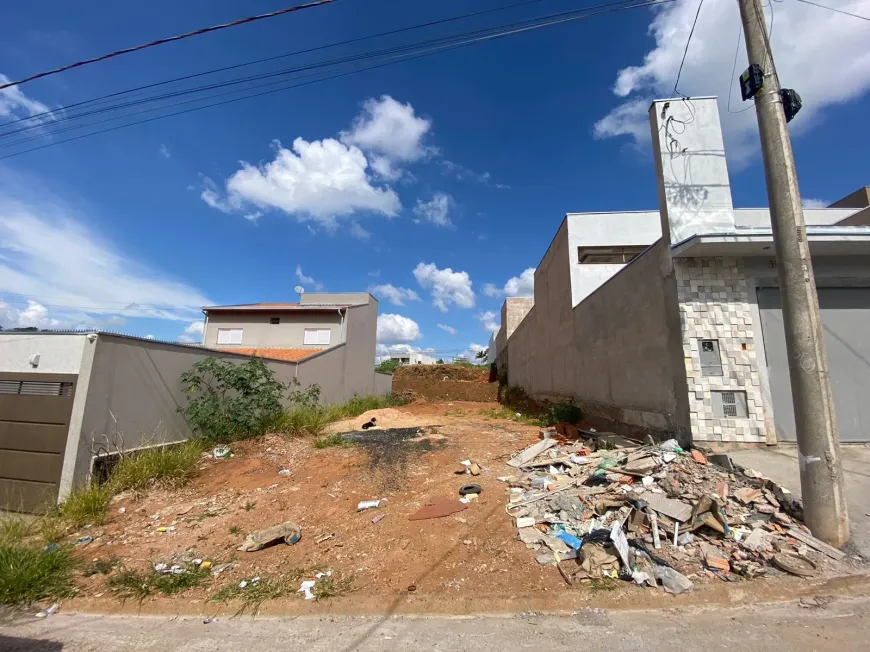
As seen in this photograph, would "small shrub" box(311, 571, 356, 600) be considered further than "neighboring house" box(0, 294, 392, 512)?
No

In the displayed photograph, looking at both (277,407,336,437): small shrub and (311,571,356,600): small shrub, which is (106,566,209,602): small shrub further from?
(277,407,336,437): small shrub

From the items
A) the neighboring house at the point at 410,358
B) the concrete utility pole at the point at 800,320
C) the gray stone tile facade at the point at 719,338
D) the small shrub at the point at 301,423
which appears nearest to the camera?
the concrete utility pole at the point at 800,320

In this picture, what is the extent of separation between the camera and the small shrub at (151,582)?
3.25 metres

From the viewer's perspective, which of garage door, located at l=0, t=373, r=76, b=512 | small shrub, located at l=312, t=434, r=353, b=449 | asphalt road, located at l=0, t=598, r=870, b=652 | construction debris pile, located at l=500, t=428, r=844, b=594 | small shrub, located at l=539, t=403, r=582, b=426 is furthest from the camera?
small shrub, located at l=539, t=403, r=582, b=426

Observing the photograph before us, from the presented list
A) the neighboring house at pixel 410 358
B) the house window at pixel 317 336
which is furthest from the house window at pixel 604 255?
the neighboring house at pixel 410 358

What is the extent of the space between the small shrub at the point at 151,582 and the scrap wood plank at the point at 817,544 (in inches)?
208

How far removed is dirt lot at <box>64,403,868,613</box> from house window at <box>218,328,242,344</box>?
15.6 metres

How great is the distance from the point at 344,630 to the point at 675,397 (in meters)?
5.28

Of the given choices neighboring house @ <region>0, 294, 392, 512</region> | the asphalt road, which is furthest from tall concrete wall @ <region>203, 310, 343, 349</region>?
the asphalt road

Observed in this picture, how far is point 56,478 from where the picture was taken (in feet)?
17.5

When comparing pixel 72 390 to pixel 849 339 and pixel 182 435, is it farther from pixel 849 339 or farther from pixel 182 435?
pixel 849 339

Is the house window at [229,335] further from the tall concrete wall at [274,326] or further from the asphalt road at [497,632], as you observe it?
the asphalt road at [497,632]

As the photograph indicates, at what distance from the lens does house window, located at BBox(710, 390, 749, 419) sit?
17.4 feet

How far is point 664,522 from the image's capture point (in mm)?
3623
